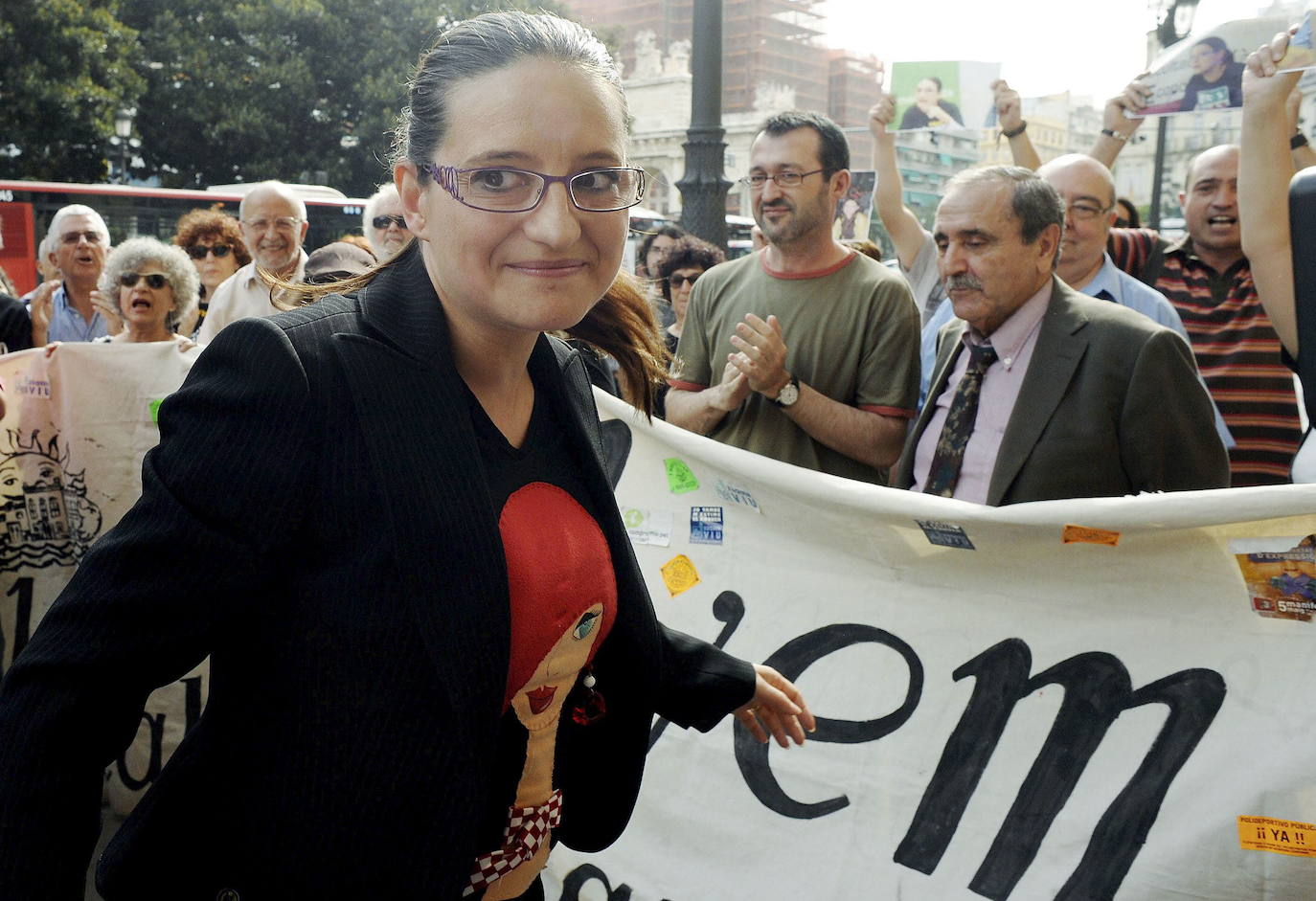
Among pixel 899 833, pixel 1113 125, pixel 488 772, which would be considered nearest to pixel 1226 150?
pixel 1113 125

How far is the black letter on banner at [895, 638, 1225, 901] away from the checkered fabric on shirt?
4.01 feet

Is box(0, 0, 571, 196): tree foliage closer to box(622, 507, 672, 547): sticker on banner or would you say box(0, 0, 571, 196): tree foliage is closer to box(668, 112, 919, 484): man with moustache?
box(668, 112, 919, 484): man with moustache

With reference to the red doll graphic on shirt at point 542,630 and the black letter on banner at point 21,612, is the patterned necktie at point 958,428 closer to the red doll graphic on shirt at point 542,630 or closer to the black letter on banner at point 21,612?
the red doll graphic on shirt at point 542,630

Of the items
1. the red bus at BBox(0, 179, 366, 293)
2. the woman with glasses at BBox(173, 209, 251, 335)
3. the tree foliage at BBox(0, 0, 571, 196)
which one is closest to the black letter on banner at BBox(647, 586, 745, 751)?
the woman with glasses at BBox(173, 209, 251, 335)

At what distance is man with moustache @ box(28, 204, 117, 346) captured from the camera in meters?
6.77

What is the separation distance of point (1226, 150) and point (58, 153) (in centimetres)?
2525

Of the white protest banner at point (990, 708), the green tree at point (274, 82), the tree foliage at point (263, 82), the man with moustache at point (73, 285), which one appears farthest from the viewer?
the green tree at point (274, 82)

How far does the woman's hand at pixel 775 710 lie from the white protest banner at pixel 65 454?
2.62 metres

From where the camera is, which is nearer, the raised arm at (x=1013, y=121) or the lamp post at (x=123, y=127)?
the raised arm at (x=1013, y=121)

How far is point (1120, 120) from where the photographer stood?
500 cm

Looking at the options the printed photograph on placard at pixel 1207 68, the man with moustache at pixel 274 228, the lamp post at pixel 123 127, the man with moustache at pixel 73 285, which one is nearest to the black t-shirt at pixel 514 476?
the printed photograph on placard at pixel 1207 68

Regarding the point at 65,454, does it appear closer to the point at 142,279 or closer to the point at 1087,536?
the point at 142,279

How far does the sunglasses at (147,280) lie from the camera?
4.73 metres

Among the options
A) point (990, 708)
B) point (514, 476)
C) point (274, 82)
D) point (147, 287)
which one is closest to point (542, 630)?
point (514, 476)
